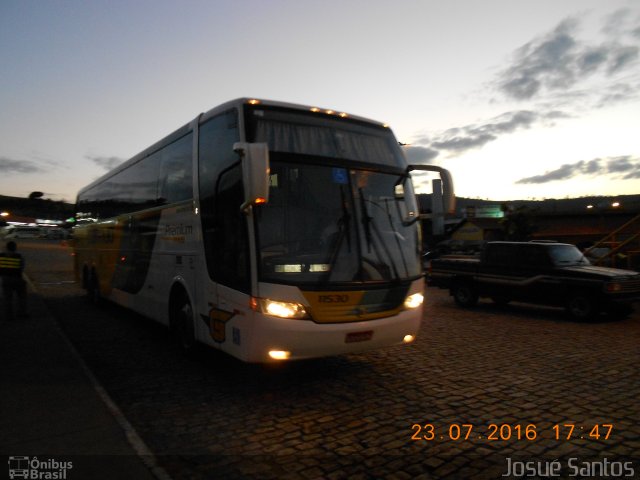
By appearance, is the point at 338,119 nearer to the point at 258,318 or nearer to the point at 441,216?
the point at 441,216

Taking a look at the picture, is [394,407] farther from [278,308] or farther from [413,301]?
[278,308]

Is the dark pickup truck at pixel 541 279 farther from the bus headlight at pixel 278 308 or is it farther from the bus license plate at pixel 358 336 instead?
the bus headlight at pixel 278 308

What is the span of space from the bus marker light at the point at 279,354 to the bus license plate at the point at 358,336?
2.33 ft

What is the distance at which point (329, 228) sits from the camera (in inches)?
218

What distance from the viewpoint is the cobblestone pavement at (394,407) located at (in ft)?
13.2

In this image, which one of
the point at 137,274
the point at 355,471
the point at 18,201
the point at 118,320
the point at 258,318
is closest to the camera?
the point at 355,471

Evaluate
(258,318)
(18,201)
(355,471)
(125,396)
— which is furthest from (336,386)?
(18,201)

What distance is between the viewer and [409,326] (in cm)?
614

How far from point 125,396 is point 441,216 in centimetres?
469

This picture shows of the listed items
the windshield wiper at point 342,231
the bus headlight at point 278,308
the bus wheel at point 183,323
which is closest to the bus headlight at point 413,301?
the windshield wiper at point 342,231
